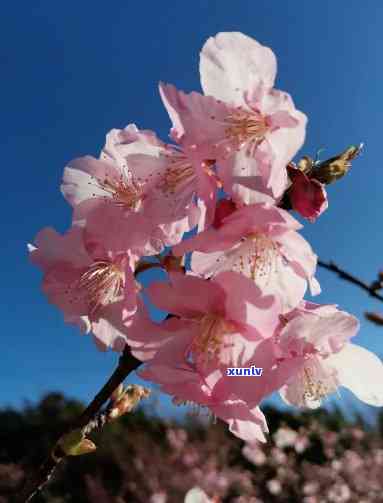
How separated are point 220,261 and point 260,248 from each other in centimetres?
9

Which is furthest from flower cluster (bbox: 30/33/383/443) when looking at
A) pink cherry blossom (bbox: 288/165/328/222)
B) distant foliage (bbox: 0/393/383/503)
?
distant foliage (bbox: 0/393/383/503)

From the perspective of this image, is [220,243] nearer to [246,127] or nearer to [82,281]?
[246,127]

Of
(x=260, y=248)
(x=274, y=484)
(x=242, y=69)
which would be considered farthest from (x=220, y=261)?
(x=274, y=484)

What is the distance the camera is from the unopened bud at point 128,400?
4.25 ft

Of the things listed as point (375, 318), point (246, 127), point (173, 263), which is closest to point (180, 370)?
point (173, 263)

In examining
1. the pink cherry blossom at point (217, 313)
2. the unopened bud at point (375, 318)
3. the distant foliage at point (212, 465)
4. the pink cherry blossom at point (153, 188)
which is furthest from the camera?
the distant foliage at point (212, 465)

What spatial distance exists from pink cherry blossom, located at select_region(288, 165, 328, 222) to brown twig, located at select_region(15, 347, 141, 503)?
44cm

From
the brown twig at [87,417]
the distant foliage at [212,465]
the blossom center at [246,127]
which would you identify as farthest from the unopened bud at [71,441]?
the distant foliage at [212,465]

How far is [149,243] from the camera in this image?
1.01 m

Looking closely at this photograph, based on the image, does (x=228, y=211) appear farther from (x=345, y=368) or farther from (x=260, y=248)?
(x=345, y=368)

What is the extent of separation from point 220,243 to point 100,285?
36cm

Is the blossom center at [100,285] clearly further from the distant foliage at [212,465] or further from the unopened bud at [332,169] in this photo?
the distant foliage at [212,465]

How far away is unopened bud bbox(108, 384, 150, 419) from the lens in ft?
4.25

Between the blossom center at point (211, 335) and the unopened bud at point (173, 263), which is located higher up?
the unopened bud at point (173, 263)
